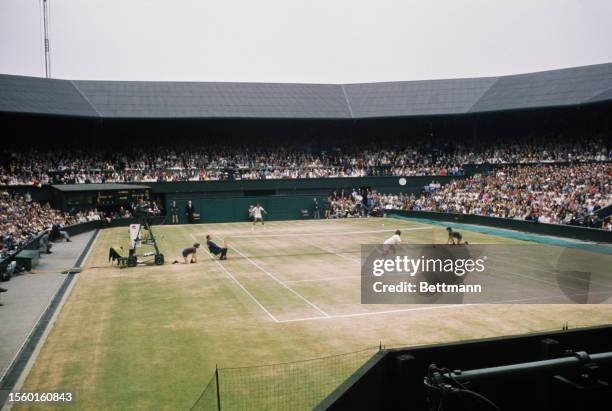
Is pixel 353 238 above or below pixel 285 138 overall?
below

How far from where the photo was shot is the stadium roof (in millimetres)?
49250

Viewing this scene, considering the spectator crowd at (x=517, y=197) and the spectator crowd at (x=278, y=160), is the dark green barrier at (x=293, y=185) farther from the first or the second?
the spectator crowd at (x=517, y=197)

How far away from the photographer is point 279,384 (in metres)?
10.2

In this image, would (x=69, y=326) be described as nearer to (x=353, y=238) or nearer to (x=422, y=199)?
(x=353, y=238)

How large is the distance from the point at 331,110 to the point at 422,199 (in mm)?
15410

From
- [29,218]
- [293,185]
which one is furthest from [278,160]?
[29,218]

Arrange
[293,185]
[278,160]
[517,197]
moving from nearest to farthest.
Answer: [517,197]
[293,185]
[278,160]

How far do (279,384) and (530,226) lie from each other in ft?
97.0

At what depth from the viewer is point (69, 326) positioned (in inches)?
587

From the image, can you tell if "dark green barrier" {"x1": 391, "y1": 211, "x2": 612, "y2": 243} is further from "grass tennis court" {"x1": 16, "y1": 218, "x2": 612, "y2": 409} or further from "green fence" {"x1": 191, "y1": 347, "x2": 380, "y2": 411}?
"green fence" {"x1": 191, "y1": 347, "x2": 380, "y2": 411}

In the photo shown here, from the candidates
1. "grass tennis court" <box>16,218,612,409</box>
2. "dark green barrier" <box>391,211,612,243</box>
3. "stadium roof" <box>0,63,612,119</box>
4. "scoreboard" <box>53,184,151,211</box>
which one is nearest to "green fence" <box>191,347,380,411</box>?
"grass tennis court" <box>16,218,612,409</box>

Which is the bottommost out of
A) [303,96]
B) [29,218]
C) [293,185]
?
[29,218]

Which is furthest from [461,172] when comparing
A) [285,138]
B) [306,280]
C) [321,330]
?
[321,330]

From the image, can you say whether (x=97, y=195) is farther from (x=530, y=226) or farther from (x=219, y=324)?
(x=530, y=226)
